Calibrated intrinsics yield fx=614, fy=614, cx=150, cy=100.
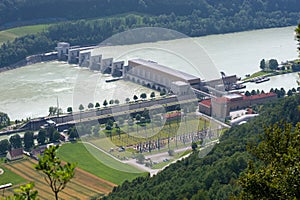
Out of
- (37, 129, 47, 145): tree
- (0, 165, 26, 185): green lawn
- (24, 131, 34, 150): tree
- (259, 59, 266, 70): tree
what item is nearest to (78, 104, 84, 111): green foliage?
(37, 129, 47, 145): tree

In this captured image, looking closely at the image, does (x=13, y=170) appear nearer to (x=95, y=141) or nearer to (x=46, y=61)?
(x=95, y=141)

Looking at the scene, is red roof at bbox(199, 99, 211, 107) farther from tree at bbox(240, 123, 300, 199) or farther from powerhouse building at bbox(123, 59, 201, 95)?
tree at bbox(240, 123, 300, 199)

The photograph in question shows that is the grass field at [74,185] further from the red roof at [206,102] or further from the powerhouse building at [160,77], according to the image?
the powerhouse building at [160,77]

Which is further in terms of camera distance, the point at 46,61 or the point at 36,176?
the point at 46,61

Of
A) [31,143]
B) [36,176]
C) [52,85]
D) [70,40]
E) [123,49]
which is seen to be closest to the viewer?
[36,176]

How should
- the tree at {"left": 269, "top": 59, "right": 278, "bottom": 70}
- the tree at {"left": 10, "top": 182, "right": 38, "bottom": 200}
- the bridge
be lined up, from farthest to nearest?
the tree at {"left": 269, "top": 59, "right": 278, "bottom": 70}
the bridge
the tree at {"left": 10, "top": 182, "right": 38, "bottom": 200}

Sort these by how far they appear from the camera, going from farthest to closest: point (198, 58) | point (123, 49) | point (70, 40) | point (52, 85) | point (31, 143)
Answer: point (70, 40) < point (123, 49) < point (198, 58) < point (52, 85) < point (31, 143)

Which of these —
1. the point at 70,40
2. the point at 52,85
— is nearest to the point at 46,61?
the point at 70,40
